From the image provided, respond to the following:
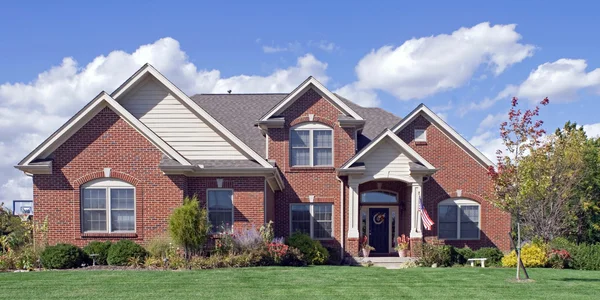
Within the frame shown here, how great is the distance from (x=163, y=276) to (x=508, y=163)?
10.4 meters

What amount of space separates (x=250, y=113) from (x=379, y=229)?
8496 millimetres

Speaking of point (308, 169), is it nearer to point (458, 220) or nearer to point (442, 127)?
point (442, 127)

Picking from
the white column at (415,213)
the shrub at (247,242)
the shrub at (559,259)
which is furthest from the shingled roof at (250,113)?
the shrub at (559,259)

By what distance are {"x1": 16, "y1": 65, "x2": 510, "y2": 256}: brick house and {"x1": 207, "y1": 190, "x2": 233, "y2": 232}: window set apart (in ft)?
0.12

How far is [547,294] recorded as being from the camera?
12.9m

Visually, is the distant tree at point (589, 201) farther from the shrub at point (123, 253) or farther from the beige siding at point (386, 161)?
the shrub at point (123, 253)

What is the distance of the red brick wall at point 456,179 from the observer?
23.1 meters

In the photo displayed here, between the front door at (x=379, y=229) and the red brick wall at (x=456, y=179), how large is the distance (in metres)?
2.09

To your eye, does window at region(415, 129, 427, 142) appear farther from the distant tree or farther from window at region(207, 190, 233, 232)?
the distant tree

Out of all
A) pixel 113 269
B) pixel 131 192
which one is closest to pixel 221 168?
pixel 131 192

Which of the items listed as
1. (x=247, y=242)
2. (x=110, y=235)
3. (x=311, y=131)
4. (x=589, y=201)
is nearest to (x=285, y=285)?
(x=247, y=242)

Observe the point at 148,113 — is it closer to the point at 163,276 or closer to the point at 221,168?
the point at 221,168

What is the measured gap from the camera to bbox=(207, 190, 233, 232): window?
18625 mm

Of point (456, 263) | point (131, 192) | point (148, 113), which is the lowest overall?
point (456, 263)
